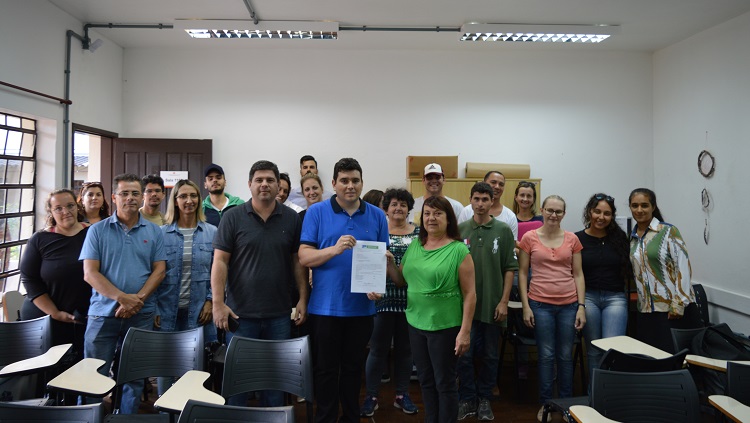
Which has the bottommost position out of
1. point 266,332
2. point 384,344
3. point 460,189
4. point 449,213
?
point 384,344

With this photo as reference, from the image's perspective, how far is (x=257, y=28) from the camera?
466 cm

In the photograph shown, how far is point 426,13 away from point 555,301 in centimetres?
314

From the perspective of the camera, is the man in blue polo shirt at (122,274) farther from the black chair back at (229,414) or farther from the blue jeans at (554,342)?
the blue jeans at (554,342)

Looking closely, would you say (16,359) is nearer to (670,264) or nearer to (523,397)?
(523,397)

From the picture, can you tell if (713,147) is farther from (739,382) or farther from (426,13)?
(739,382)

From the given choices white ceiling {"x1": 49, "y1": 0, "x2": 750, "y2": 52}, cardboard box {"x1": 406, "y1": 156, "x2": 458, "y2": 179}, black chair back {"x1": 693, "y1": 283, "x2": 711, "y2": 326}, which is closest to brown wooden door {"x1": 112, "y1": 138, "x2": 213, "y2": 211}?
white ceiling {"x1": 49, "y1": 0, "x2": 750, "y2": 52}

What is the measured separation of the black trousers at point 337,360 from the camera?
249cm

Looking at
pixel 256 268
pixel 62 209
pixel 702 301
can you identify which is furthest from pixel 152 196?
pixel 702 301

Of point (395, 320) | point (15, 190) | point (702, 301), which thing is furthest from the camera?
point (702, 301)

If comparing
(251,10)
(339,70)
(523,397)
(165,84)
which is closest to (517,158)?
(339,70)

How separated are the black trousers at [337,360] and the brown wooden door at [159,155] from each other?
3.70 m

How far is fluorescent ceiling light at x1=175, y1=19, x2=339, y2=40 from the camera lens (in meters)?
4.54

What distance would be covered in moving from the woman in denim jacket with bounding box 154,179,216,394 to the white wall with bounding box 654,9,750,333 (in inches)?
197

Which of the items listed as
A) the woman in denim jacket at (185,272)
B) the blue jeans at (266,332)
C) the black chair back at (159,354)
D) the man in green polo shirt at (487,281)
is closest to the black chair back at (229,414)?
the black chair back at (159,354)
